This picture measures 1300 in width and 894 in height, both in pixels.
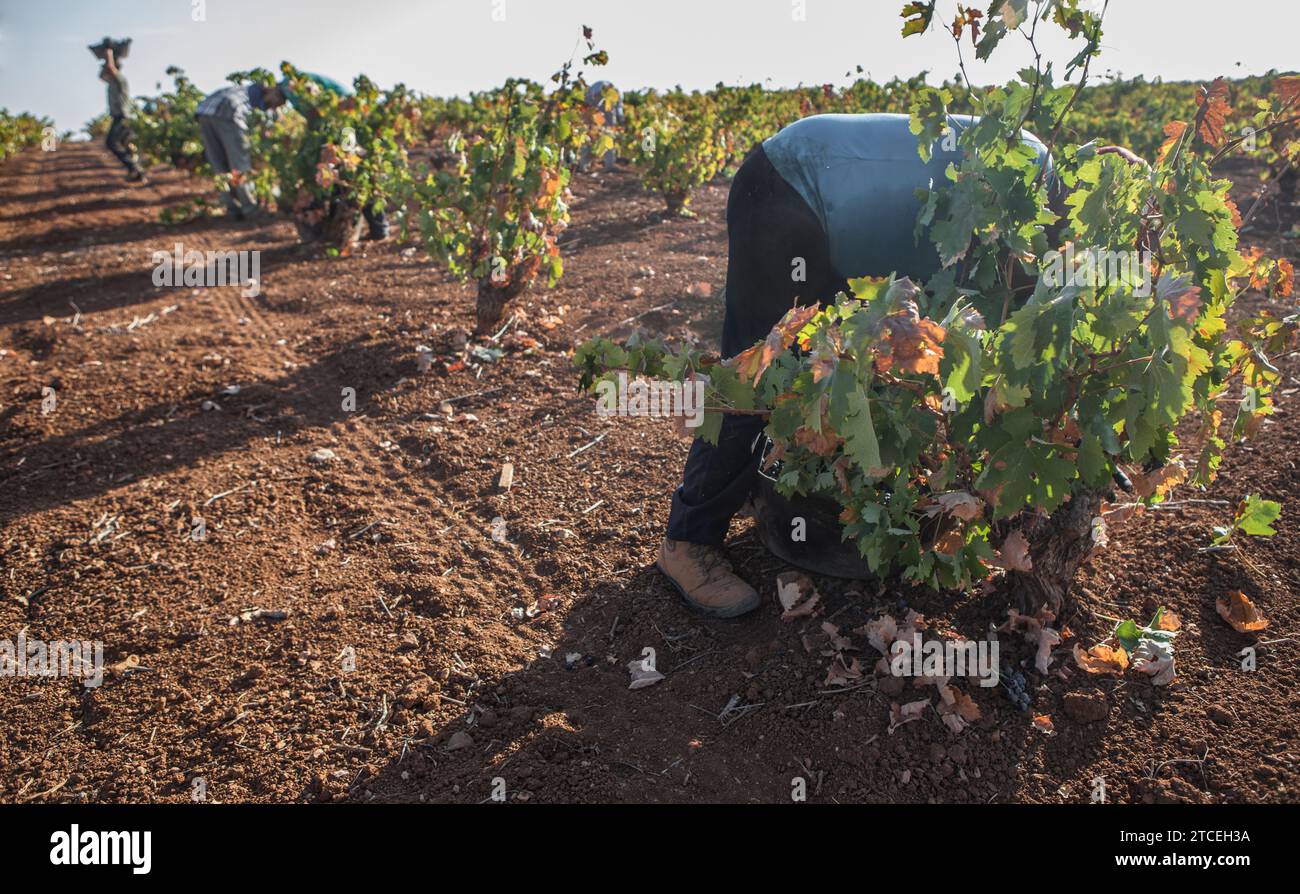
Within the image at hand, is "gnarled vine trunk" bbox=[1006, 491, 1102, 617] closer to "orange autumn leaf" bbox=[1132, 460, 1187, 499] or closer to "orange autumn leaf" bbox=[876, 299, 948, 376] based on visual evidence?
"orange autumn leaf" bbox=[1132, 460, 1187, 499]

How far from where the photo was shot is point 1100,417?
202cm

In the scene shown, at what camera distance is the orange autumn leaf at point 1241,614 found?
2.66 m

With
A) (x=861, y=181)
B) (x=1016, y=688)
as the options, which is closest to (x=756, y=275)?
(x=861, y=181)

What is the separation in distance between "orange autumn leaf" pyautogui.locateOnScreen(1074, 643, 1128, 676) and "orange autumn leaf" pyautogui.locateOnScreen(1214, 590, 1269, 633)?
48 centimetres

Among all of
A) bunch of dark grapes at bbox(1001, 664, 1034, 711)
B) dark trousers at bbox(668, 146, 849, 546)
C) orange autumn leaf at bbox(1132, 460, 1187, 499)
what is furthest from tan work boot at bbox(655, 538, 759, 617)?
orange autumn leaf at bbox(1132, 460, 1187, 499)

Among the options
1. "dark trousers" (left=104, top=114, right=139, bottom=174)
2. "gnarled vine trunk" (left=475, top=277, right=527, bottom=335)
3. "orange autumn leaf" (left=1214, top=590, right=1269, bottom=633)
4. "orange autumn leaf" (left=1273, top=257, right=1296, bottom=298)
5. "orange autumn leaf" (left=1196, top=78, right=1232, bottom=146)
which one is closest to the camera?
"orange autumn leaf" (left=1196, top=78, right=1232, bottom=146)

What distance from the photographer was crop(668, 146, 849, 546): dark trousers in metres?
2.53

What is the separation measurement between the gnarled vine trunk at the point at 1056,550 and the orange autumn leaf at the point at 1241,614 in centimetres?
51

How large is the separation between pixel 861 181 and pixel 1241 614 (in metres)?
1.87

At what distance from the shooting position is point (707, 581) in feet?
9.93

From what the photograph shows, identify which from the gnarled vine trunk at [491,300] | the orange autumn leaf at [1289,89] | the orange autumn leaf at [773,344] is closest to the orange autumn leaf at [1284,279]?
the orange autumn leaf at [1289,89]

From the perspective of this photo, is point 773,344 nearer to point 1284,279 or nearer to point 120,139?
point 1284,279

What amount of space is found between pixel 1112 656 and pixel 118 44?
1700 centimetres
